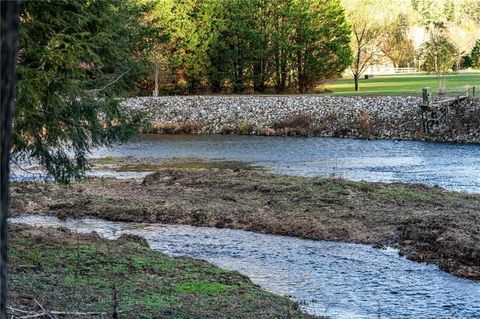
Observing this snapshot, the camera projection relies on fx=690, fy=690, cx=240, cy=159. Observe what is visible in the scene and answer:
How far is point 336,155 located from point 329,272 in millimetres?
22720

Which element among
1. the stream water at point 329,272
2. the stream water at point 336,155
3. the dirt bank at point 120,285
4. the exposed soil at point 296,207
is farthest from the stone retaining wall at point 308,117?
the dirt bank at point 120,285

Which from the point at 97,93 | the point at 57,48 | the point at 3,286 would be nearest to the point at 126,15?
the point at 97,93

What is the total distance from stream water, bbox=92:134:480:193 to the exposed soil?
13.8 feet

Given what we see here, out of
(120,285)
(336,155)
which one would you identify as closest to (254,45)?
(336,155)

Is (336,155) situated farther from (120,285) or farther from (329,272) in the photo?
(120,285)

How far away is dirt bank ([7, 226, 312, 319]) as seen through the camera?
8.70 metres

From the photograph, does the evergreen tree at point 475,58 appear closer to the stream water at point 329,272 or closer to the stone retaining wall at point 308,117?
the stone retaining wall at point 308,117

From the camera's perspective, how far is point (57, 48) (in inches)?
494

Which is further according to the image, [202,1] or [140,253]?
[202,1]

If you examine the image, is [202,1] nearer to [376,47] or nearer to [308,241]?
[376,47]

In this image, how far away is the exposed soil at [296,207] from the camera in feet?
53.3

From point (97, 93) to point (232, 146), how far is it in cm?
2685

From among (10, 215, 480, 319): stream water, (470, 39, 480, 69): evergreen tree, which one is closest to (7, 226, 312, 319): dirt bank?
(10, 215, 480, 319): stream water

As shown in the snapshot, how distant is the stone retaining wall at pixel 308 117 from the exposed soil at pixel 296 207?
18041mm
